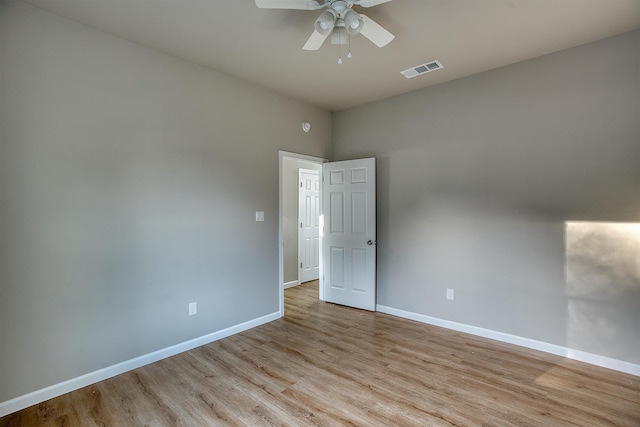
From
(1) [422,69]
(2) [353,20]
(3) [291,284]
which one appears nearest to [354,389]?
(2) [353,20]

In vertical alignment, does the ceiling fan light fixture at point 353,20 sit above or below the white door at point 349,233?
above

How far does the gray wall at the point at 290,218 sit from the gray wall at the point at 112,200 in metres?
1.71

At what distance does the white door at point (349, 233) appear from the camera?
4121 millimetres

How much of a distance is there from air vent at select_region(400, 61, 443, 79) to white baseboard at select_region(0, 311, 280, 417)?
10.9ft

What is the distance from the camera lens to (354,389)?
236 cm

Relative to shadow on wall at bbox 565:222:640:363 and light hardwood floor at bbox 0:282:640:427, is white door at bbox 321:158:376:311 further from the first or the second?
shadow on wall at bbox 565:222:640:363

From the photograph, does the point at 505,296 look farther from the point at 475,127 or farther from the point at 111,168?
the point at 111,168

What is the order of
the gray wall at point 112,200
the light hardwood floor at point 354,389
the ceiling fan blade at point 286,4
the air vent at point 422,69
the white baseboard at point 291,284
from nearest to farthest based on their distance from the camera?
the ceiling fan blade at point 286,4 → the light hardwood floor at point 354,389 → the gray wall at point 112,200 → the air vent at point 422,69 → the white baseboard at point 291,284

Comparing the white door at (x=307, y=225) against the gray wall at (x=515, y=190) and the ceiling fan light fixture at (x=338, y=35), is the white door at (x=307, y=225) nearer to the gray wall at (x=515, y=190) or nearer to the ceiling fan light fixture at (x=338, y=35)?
the gray wall at (x=515, y=190)

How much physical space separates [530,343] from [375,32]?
318 cm

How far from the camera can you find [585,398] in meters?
2.23

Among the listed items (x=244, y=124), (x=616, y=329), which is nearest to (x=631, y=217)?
(x=616, y=329)

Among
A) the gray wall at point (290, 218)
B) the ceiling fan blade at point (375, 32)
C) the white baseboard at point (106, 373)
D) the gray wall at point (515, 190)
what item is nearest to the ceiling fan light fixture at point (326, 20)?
the ceiling fan blade at point (375, 32)

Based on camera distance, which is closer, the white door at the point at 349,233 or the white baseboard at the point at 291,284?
the white door at the point at 349,233
